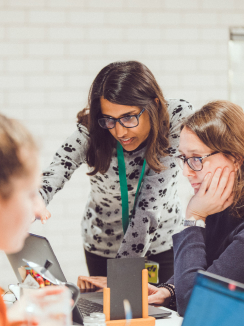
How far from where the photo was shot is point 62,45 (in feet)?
10.1

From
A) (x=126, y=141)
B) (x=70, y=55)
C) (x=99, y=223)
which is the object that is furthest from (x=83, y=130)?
(x=70, y=55)

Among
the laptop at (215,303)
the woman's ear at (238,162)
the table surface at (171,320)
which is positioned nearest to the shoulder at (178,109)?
the woman's ear at (238,162)

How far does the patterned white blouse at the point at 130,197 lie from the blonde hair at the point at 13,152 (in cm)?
107

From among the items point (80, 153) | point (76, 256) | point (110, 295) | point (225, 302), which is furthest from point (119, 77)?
point (76, 256)

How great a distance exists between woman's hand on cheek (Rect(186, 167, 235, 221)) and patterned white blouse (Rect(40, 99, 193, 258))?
1.00 feet

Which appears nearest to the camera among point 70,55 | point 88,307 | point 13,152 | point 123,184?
point 13,152

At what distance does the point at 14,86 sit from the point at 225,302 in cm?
273

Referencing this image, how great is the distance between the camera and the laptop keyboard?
4.09 feet

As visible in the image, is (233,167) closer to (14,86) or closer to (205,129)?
(205,129)

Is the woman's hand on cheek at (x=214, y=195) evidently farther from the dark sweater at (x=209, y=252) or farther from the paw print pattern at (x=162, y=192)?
the paw print pattern at (x=162, y=192)

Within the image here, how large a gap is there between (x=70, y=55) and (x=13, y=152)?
104 inches

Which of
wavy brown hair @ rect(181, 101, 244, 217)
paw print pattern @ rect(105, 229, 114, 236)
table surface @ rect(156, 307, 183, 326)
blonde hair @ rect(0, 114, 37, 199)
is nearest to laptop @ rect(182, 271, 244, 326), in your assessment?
blonde hair @ rect(0, 114, 37, 199)

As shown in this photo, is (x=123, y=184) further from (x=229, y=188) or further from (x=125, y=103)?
(x=229, y=188)

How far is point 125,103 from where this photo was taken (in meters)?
1.58
